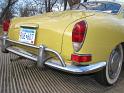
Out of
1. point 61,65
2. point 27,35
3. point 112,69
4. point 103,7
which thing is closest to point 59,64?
point 61,65

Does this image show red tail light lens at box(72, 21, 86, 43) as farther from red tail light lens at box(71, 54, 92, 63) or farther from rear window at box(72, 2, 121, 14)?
rear window at box(72, 2, 121, 14)

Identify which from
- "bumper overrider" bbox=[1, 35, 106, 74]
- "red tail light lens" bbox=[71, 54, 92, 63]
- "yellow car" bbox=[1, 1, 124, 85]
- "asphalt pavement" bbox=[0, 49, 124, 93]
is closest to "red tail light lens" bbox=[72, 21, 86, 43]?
"yellow car" bbox=[1, 1, 124, 85]

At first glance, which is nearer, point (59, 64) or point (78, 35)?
point (78, 35)

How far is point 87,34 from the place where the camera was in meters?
4.16

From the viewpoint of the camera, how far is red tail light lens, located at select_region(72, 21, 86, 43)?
413cm

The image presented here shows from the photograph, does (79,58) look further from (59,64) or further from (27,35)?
(27,35)

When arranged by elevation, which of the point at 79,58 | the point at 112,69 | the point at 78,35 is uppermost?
the point at 78,35

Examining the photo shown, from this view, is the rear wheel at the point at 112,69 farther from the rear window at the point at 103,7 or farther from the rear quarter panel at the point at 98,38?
the rear window at the point at 103,7

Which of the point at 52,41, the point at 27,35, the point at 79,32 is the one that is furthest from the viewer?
the point at 27,35

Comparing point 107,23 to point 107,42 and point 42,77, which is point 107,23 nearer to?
point 107,42

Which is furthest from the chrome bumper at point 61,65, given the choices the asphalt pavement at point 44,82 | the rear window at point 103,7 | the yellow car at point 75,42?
the rear window at point 103,7

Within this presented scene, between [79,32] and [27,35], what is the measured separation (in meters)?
1.02

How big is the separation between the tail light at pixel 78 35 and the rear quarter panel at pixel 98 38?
5 cm

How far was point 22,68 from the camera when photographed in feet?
18.7
